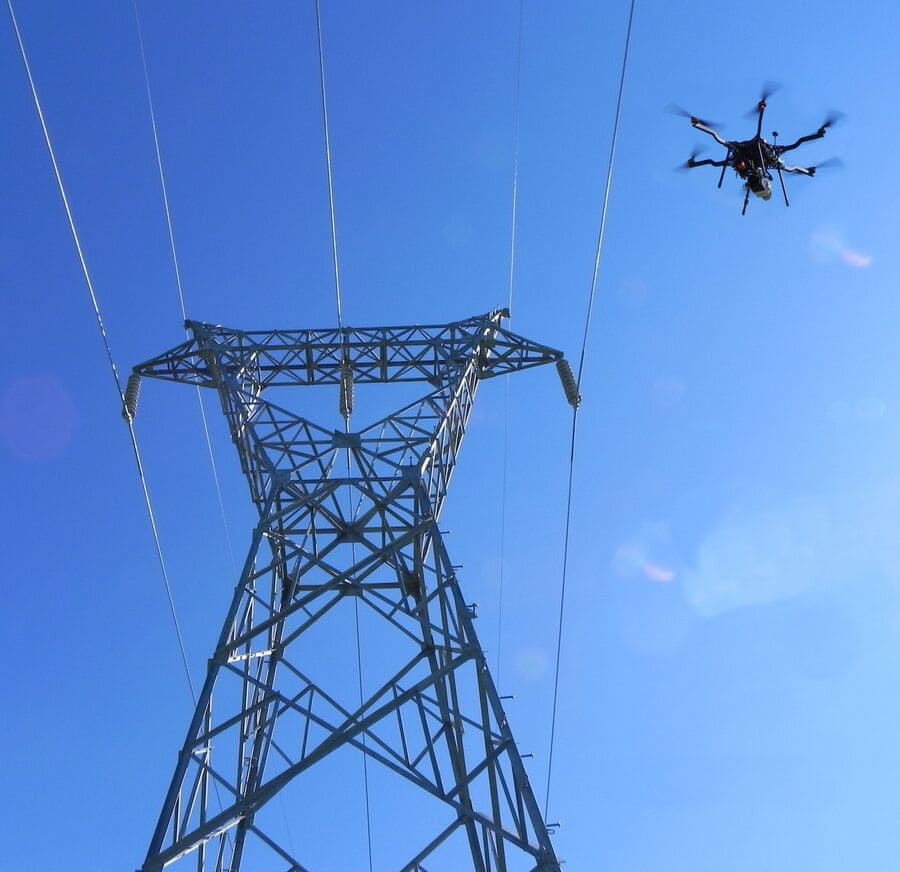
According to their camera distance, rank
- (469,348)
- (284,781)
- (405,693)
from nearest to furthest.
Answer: (284,781) → (405,693) → (469,348)

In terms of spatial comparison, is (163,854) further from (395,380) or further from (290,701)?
(395,380)

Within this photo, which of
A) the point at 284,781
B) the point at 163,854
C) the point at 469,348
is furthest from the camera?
the point at 469,348

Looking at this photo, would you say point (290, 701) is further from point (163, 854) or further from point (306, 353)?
point (306, 353)

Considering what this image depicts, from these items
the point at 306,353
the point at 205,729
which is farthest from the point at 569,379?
the point at 205,729

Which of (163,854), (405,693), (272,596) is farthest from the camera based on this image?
(272,596)

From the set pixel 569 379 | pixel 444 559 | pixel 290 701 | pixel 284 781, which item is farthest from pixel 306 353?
pixel 284 781

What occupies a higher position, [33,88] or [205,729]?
[33,88]

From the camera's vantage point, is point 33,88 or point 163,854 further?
point 33,88

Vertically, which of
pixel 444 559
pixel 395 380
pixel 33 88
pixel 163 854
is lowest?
pixel 163 854

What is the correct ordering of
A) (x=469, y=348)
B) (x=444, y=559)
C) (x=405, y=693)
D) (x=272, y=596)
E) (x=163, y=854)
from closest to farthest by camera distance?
(x=163, y=854)
(x=405, y=693)
(x=444, y=559)
(x=272, y=596)
(x=469, y=348)
